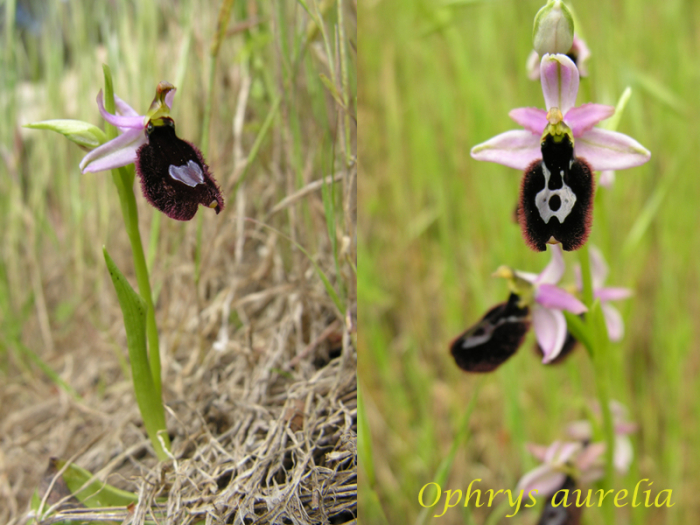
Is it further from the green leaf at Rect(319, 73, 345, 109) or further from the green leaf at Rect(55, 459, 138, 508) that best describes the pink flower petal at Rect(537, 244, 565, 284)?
the green leaf at Rect(55, 459, 138, 508)

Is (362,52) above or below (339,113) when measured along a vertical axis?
above

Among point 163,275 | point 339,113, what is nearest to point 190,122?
Answer: point 163,275

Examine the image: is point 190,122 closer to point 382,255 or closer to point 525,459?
point 382,255

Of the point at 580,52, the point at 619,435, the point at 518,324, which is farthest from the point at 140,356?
the point at 619,435

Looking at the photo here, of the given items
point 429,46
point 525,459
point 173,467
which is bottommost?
point 525,459

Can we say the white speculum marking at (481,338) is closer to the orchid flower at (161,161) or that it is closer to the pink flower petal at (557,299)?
the pink flower petal at (557,299)

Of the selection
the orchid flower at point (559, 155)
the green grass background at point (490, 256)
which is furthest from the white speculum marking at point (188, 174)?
the green grass background at point (490, 256)

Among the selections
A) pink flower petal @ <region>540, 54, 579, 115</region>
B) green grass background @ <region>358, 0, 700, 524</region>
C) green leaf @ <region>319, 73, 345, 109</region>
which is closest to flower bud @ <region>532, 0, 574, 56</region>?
pink flower petal @ <region>540, 54, 579, 115</region>

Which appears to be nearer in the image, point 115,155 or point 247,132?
point 115,155

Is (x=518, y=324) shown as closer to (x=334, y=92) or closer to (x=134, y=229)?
(x=334, y=92)
